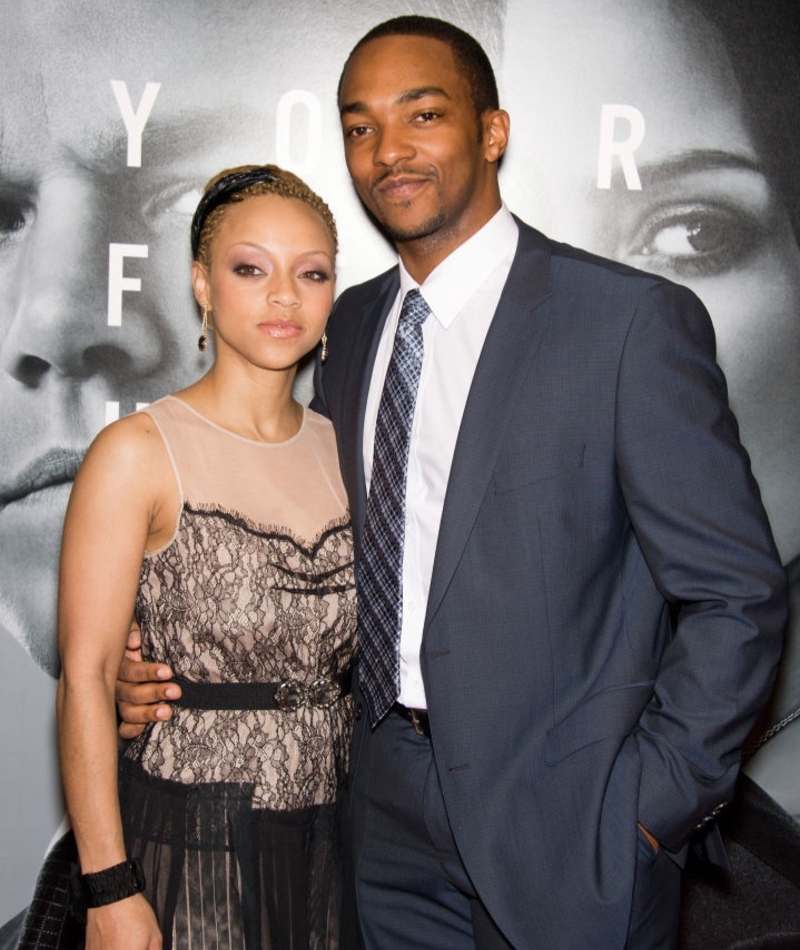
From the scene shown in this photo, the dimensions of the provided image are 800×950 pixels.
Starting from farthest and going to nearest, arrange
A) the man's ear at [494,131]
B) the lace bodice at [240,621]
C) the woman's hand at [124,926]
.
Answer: the man's ear at [494,131]
the lace bodice at [240,621]
the woman's hand at [124,926]

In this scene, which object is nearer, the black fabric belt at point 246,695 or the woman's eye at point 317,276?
the black fabric belt at point 246,695

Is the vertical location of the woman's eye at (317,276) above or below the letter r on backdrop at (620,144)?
below

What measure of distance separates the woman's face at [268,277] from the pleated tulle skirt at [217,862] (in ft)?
2.81

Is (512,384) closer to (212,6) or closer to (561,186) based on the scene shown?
(561,186)

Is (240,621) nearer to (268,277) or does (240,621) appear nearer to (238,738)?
(238,738)

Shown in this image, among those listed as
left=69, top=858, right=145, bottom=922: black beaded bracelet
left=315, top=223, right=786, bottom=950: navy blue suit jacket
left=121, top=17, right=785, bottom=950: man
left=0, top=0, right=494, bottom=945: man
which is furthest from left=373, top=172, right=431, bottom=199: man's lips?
left=69, top=858, right=145, bottom=922: black beaded bracelet

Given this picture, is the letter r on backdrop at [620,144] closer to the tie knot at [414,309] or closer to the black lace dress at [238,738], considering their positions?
the tie knot at [414,309]

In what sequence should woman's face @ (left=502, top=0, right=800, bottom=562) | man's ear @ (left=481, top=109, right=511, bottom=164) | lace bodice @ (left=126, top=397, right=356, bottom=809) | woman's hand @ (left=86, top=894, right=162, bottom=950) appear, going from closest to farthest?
woman's hand @ (left=86, top=894, right=162, bottom=950), lace bodice @ (left=126, top=397, right=356, bottom=809), man's ear @ (left=481, top=109, right=511, bottom=164), woman's face @ (left=502, top=0, right=800, bottom=562)

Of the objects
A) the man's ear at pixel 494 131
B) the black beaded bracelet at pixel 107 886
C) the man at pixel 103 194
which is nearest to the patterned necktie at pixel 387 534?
the man's ear at pixel 494 131

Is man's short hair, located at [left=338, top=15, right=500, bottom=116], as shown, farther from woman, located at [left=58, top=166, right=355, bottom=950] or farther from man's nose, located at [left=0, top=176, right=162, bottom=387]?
man's nose, located at [left=0, top=176, right=162, bottom=387]

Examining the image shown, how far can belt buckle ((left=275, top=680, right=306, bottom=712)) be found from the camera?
192cm

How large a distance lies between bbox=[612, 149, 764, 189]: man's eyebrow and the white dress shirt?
756mm

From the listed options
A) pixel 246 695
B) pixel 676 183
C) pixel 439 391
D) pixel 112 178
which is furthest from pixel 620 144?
pixel 246 695

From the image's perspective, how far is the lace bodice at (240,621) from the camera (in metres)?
1.88
